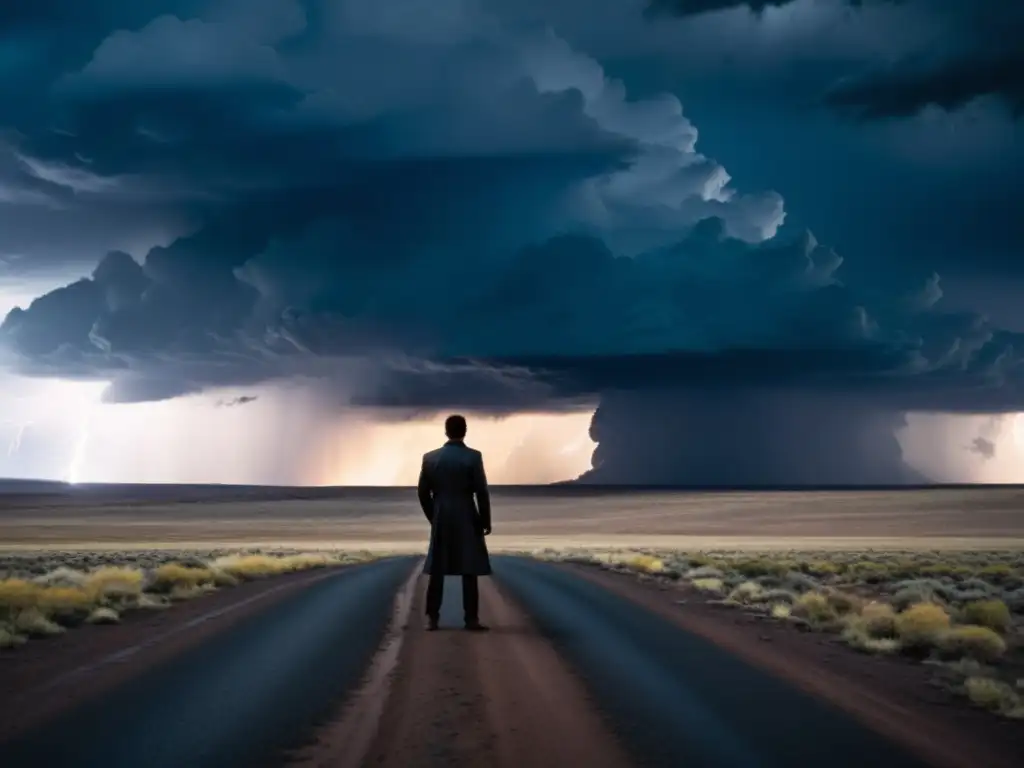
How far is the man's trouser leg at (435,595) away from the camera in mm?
13398

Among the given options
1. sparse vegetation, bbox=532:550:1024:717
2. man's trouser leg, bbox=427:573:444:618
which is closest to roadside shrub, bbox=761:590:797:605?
sparse vegetation, bbox=532:550:1024:717

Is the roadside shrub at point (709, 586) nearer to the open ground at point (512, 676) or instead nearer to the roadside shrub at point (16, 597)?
the open ground at point (512, 676)

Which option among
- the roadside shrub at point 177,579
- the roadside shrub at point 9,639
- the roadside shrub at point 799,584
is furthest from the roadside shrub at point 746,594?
the roadside shrub at point 9,639

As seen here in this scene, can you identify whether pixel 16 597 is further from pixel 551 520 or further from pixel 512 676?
pixel 551 520

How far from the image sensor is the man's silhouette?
529 inches

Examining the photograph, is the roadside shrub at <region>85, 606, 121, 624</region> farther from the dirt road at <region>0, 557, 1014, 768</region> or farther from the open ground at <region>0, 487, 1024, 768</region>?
the dirt road at <region>0, 557, 1014, 768</region>

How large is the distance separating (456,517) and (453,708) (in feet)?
16.9

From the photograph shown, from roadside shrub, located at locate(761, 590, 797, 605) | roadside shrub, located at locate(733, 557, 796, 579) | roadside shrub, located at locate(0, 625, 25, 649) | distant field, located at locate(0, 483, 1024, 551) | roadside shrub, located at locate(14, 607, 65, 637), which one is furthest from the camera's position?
distant field, located at locate(0, 483, 1024, 551)

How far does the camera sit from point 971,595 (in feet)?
73.0

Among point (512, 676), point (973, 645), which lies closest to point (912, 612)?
point (973, 645)

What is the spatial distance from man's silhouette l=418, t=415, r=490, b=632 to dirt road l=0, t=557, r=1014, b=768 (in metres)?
0.54

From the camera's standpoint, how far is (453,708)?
27.8 ft

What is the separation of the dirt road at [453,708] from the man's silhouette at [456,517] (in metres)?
0.54

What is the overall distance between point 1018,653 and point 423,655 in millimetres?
7460
